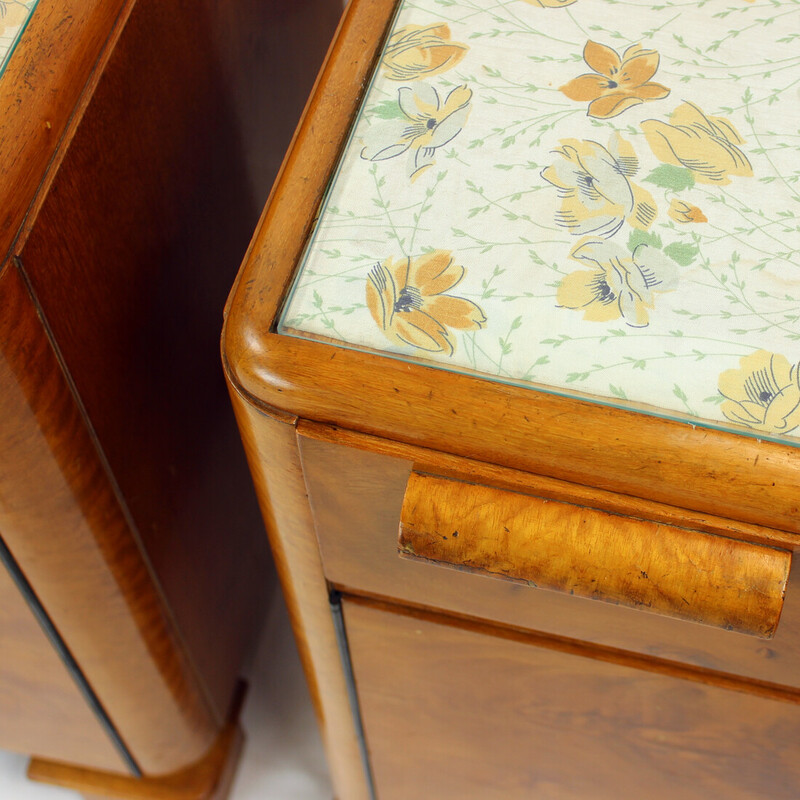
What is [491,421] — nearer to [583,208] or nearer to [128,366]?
[583,208]

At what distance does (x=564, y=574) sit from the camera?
0.34 metres

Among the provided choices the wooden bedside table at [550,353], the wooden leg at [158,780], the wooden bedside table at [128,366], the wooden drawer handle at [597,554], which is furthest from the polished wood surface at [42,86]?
the wooden leg at [158,780]

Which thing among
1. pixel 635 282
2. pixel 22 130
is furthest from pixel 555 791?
pixel 22 130

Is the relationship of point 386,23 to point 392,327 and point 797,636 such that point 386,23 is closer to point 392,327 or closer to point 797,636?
point 392,327

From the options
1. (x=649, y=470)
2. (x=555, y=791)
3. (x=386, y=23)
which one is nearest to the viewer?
(x=649, y=470)

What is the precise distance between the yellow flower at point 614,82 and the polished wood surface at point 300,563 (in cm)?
19

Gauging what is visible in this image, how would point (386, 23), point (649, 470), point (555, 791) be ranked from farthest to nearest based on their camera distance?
point (555, 791) → point (386, 23) → point (649, 470)

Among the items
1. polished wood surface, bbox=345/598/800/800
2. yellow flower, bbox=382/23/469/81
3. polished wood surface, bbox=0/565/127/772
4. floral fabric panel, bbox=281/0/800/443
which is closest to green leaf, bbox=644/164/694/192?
floral fabric panel, bbox=281/0/800/443

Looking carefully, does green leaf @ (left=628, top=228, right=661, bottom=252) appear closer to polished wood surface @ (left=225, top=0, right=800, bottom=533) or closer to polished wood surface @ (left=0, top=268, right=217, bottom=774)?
polished wood surface @ (left=225, top=0, right=800, bottom=533)

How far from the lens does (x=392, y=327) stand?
341 mm

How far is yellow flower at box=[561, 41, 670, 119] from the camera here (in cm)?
40

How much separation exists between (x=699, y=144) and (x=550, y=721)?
31 cm

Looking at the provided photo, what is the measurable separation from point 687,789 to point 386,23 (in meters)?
0.45

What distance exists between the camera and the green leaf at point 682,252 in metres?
0.35
